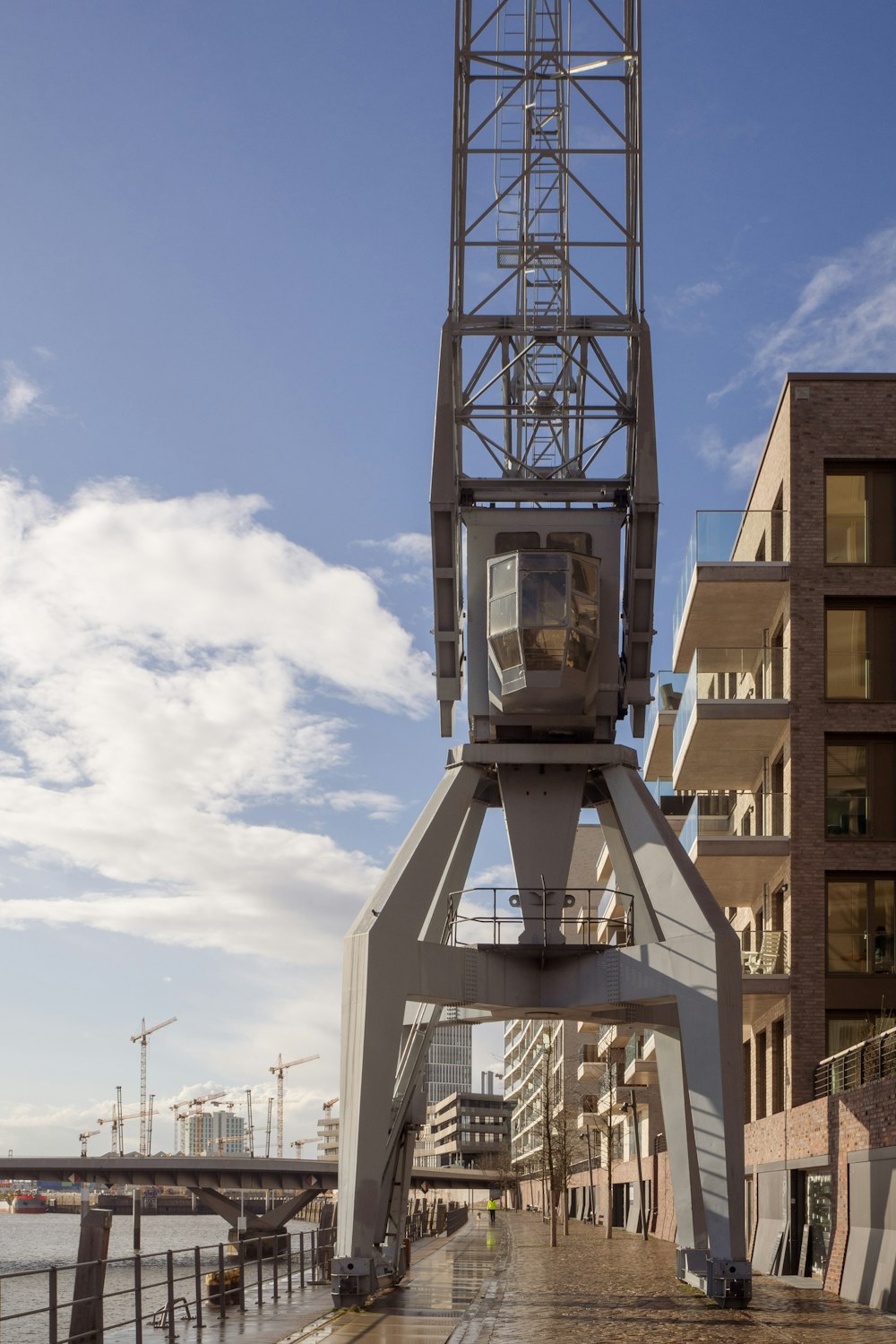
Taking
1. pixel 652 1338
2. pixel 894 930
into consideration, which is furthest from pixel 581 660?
pixel 652 1338

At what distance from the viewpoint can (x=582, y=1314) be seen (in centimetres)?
1920

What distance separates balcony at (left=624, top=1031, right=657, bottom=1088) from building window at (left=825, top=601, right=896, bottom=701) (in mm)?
15862

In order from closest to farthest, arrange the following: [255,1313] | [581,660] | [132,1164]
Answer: [255,1313]
[581,660]
[132,1164]

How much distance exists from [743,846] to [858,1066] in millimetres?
5528

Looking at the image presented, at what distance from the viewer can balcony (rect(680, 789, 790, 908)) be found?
2919 centimetres

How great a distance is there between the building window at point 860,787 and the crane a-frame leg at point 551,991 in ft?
18.9

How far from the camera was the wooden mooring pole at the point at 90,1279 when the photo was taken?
14.9m

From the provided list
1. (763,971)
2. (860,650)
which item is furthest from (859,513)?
(763,971)

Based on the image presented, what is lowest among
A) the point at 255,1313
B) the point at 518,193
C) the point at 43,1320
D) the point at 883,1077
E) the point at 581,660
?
the point at 43,1320

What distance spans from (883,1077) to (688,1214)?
10.6ft

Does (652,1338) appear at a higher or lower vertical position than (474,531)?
lower

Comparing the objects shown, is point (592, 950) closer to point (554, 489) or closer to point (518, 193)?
point (554, 489)

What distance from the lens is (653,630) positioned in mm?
24859

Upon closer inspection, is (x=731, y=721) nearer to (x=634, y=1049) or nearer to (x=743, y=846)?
(x=743, y=846)
